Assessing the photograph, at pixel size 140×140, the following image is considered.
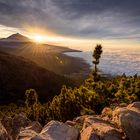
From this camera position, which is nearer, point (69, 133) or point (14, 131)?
point (69, 133)

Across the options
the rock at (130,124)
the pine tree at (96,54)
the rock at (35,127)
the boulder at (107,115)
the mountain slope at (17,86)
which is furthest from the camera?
the mountain slope at (17,86)

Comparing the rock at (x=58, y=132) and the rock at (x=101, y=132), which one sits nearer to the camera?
the rock at (x=101, y=132)

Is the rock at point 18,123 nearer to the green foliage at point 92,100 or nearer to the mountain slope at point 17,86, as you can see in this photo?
the green foliage at point 92,100

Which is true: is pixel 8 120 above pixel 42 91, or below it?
above

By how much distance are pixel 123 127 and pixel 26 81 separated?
179 m

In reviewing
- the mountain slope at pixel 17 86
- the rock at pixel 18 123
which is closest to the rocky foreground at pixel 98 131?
the rock at pixel 18 123

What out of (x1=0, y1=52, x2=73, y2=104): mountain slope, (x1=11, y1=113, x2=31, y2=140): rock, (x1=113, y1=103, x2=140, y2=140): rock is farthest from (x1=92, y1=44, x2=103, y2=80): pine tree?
(x1=0, y1=52, x2=73, y2=104): mountain slope

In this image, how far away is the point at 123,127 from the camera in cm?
1599

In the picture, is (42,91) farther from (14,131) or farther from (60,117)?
(14,131)

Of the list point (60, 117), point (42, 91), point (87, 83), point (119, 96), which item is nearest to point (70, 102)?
point (60, 117)

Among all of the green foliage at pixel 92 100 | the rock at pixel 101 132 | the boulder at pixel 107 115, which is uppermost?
the rock at pixel 101 132

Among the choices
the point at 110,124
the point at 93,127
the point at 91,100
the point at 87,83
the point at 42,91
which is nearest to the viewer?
the point at 93,127

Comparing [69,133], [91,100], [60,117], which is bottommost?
[60,117]

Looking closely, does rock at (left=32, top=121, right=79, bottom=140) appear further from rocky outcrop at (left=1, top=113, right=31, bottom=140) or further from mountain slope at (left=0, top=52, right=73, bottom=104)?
mountain slope at (left=0, top=52, right=73, bottom=104)
